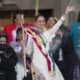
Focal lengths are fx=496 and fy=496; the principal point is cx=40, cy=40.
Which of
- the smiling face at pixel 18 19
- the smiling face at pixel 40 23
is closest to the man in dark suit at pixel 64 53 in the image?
the smiling face at pixel 40 23

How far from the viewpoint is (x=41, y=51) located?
8.20 m

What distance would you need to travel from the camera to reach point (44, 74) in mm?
8188


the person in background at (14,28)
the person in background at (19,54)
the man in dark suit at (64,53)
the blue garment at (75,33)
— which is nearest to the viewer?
the person in background at (19,54)

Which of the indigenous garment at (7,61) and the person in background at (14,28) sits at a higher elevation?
the person in background at (14,28)

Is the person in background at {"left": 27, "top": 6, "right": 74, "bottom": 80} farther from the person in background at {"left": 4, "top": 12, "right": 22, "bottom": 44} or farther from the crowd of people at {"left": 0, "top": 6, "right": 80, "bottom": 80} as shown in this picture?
the person in background at {"left": 4, "top": 12, "right": 22, "bottom": 44}

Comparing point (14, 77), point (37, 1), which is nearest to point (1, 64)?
point (14, 77)

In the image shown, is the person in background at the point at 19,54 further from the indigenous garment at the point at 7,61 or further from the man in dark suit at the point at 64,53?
the man in dark suit at the point at 64,53

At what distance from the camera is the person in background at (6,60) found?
8.59 meters

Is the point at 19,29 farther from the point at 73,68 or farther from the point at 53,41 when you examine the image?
the point at 73,68

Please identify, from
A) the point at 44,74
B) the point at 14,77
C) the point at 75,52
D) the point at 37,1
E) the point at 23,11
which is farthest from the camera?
the point at 23,11

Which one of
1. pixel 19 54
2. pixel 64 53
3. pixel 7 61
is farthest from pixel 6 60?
pixel 64 53

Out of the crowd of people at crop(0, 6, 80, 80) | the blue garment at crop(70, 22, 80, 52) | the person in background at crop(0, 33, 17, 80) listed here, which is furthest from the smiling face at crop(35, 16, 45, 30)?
the blue garment at crop(70, 22, 80, 52)

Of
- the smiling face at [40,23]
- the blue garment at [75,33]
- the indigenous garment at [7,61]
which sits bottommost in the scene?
the indigenous garment at [7,61]

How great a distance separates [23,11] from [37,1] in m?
1.15
